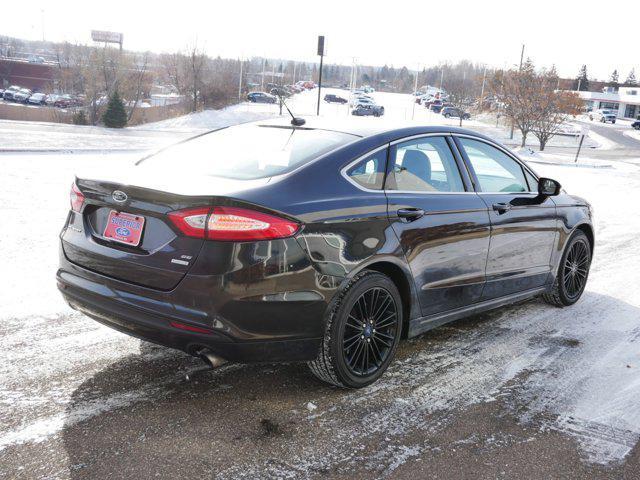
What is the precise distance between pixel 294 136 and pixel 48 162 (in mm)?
12434

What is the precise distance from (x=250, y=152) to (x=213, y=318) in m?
1.24

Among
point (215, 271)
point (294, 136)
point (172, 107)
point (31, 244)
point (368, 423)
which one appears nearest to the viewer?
point (215, 271)

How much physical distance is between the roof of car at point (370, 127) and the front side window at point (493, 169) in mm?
199

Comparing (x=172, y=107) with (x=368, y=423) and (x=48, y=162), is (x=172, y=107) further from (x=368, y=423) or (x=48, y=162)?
(x=368, y=423)

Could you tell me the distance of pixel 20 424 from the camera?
10.8 feet

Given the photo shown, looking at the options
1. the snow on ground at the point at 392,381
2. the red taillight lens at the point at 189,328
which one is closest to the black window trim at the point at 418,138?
the snow on ground at the point at 392,381

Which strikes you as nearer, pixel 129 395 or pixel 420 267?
pixel 129 395

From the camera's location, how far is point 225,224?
3191mm

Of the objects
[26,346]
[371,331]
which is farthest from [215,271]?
[26,346]

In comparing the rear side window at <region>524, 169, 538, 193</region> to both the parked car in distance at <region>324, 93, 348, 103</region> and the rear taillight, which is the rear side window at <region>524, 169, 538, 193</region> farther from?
the parked car in distance at <region>324, 93, 348, 103</region>

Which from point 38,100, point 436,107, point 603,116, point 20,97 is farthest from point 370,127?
point 603,116

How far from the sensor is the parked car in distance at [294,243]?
324 cm

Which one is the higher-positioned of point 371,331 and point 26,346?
point 371,331

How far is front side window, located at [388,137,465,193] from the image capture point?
416 cm
